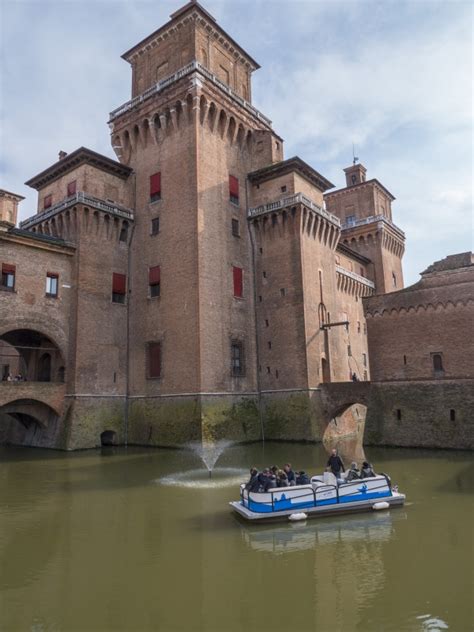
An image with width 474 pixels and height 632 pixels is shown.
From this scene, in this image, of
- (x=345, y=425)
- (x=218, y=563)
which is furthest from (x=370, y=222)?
(x=218, y=563)

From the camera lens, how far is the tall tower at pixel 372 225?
51.0m

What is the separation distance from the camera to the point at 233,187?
35.4 m

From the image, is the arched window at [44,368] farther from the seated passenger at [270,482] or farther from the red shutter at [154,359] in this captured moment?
the seated passenger at [270,482]

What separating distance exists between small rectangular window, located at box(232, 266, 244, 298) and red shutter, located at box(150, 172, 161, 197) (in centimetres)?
744

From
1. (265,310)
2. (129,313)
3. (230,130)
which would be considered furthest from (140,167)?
(265,310)

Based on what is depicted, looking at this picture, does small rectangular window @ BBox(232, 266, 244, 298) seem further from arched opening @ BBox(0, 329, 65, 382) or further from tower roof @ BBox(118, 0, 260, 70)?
tower roof @ BBox(118, 0, 260, 70)

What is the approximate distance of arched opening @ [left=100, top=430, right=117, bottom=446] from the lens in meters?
31.8

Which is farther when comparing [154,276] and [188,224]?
[154,276]

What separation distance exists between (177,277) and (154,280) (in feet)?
6.94

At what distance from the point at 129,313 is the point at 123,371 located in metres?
4.02

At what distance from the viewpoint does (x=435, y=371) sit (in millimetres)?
28203

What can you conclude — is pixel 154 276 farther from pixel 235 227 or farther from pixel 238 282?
pixel 235 227

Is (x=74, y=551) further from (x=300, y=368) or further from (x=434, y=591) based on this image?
(x=300, y=368)

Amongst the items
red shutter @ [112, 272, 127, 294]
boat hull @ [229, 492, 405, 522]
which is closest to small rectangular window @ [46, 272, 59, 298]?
red shutter @ [112, 272, 127, 294]
